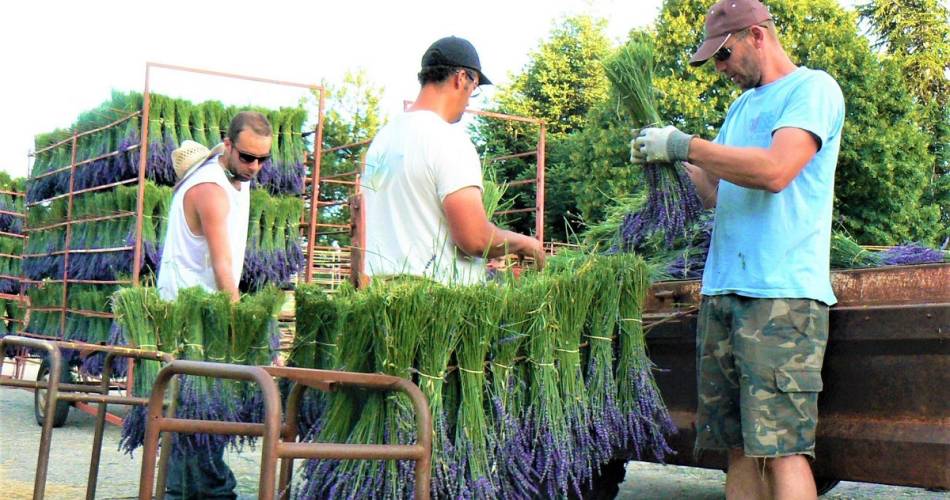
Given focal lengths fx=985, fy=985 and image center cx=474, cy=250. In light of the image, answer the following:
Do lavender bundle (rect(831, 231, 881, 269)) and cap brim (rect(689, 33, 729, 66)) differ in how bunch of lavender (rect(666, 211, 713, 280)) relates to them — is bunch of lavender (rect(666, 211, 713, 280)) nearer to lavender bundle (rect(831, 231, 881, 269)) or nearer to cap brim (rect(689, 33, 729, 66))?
lavender bundle (rect(831, 231, 881, 269))

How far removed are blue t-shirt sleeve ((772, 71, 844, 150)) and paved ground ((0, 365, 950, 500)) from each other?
3.27 metres

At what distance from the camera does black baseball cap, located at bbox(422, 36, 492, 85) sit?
122 inches

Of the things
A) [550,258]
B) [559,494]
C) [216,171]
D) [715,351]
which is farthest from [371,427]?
[216,171]

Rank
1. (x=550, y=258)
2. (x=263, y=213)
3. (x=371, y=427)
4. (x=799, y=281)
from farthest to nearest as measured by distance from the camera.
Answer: (x=263, y=213) < (x=550, y=258) < (x=799, y=281) < (x=371, y=427)

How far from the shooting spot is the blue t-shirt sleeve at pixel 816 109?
2.89m

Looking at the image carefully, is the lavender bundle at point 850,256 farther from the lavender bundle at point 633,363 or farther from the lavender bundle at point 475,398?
the lavender bundle at point 475,398

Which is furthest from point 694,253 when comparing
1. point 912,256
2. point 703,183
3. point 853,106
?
point 853,106

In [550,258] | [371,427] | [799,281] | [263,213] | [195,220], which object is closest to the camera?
[371,427]

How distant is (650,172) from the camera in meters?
3.42

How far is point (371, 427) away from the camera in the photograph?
8.71 feet

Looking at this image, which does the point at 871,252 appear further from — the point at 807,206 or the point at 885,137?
the point at 885,137

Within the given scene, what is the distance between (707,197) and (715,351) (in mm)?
613

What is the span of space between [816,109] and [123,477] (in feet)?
15.8

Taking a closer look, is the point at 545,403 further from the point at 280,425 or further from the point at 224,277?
the point at 224,277
